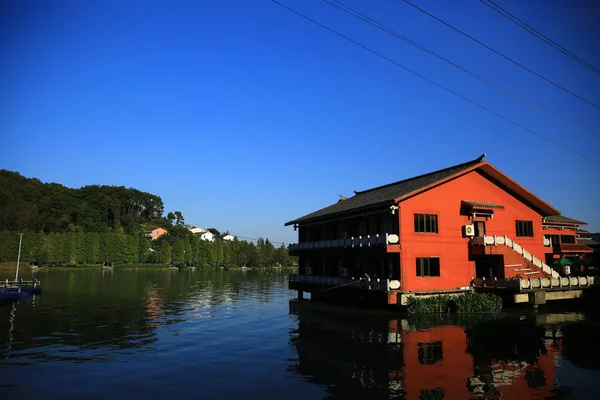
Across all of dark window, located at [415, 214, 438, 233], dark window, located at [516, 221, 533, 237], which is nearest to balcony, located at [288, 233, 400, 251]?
dark window, located at [415, 214, 438, 233]

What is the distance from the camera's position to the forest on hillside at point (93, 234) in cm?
11088

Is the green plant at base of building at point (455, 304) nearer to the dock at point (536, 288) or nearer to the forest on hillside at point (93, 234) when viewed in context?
the dock at point (536, 288)

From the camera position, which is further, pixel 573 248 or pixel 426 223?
pixel 573 248

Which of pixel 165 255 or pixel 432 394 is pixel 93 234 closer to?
pixel 165 255

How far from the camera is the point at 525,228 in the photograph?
40250 mm

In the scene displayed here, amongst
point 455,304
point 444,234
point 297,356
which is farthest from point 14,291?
point 455,304

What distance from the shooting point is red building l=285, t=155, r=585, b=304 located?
33719 millimetres

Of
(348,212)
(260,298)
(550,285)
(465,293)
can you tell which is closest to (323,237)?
(348,212)

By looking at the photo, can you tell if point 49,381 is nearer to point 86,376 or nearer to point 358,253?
point 86,376

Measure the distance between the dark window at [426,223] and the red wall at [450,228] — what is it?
0.36 m

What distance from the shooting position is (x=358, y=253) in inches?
1485

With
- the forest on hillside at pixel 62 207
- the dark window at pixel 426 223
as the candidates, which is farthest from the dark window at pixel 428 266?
the forest on hillside at pixel 62 207

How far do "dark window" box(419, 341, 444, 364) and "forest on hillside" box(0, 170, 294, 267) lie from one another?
366 ft

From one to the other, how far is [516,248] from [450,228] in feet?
20.5
